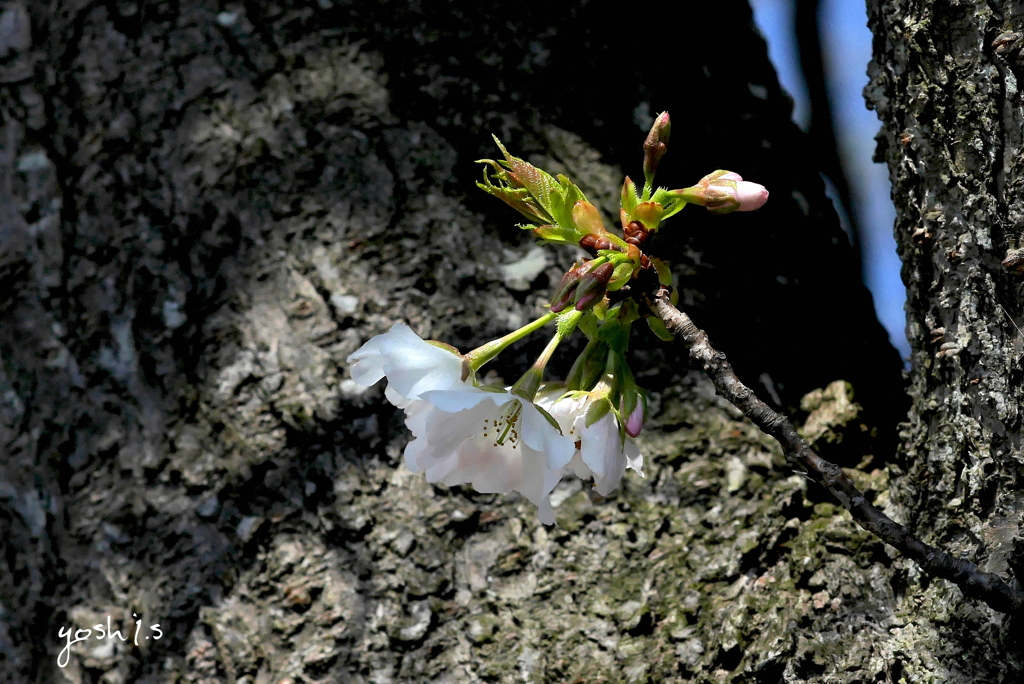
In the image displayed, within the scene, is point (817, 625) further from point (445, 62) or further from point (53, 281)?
point (53, 281)

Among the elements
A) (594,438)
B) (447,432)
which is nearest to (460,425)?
(447,432)

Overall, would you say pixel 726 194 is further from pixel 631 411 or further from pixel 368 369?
pixel 368 369

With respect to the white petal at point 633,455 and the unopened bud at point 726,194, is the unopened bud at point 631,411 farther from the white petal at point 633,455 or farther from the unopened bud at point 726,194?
the unopened bud at point 726,194

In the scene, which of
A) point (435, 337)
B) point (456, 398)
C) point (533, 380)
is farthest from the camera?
point (435, 337)

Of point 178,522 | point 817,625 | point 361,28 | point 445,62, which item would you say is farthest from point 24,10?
point 817,625

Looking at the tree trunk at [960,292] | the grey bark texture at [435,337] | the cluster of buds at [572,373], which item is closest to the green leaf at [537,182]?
the cluster of buds at [572,373]
